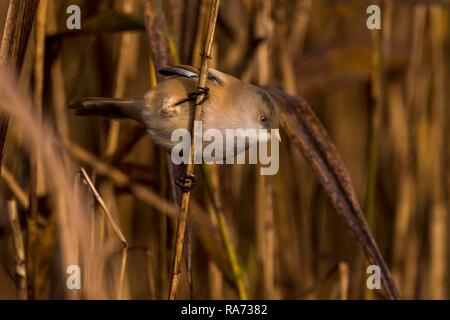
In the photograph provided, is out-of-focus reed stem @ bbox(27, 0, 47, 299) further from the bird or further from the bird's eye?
the bird's eye

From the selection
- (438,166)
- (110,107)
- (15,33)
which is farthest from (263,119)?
(438,166)

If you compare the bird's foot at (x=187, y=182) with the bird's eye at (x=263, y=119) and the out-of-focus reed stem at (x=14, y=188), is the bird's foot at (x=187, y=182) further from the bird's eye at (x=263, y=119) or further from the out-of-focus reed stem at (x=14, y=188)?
the out-of-focus reed stem at (x=14, y=188)

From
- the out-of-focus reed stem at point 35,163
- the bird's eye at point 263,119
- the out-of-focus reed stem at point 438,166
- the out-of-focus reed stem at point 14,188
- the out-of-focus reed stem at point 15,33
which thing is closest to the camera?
the out-of-focus reed stem at point 15,33

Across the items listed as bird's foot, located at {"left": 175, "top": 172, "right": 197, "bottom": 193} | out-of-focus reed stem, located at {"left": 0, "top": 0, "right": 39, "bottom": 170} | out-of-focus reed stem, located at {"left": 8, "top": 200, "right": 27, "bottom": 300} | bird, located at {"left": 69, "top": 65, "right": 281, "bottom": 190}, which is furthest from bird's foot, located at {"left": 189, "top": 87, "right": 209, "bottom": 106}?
out-of-focus reed stem, located at {"left": 8, "top": 200, "right": 27, "bottom": 300}

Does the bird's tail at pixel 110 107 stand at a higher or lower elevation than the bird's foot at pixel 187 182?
higher

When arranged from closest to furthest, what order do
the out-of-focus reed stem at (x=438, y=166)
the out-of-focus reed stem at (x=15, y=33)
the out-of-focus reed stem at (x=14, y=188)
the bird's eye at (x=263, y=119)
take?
1. the out-of-focus reed stem at (x=15, y=33)
2. the bird's eye at (x=263, y=119)
3. the out-of-focus reed stem at (x=14, y=188)
4. the out-of-focus reed stem at (x=438, y=166)

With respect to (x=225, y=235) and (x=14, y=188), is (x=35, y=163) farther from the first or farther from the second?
(x=225, y=235)

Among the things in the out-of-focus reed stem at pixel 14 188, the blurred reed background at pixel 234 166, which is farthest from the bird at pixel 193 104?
the out-of-focus reed stem at pixel 14 188
